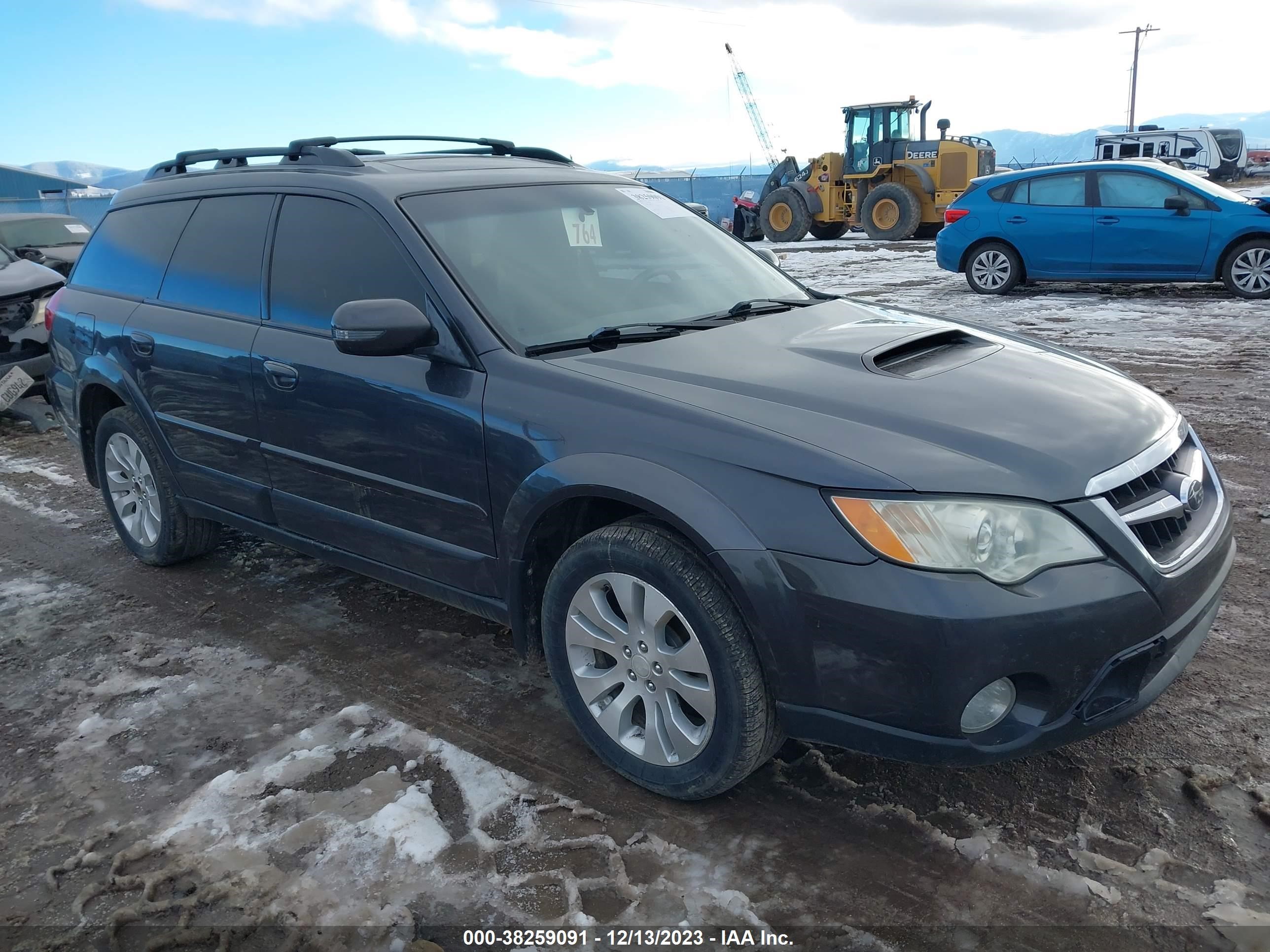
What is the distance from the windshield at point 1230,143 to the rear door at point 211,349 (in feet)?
151

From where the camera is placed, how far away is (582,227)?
3525 millimetres

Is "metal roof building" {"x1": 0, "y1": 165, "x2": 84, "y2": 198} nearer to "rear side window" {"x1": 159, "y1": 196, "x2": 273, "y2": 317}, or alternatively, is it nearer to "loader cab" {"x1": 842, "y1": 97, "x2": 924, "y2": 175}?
"loader cab" {"x1": 842, "y1": 97, "x2": 924, "y2": 175}

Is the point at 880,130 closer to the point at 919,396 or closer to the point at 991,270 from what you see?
the point at 991,270

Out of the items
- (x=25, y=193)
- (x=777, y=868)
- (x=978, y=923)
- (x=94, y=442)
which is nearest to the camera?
(x=978, y=923)

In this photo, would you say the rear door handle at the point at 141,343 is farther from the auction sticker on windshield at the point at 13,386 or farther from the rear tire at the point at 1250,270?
the rear tire at the point at 1250,270

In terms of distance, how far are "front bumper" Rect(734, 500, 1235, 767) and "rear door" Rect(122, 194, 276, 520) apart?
7.58 feet

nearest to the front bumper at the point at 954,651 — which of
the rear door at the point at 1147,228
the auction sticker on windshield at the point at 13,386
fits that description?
the auction sticker on windshield at the point at 13,386

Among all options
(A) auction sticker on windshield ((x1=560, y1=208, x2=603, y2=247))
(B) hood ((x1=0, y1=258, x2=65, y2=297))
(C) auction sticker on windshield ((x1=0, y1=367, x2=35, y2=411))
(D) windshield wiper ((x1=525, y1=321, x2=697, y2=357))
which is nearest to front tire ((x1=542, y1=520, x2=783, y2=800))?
(D) windshield wiper ((x1=525, y1=321, x2=697, y2=357))

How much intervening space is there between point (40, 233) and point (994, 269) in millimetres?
11971

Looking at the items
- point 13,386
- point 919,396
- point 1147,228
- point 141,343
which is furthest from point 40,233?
point 1147,228

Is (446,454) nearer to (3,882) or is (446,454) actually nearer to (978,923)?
(3,882)

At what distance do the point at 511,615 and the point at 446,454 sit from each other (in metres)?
0.53

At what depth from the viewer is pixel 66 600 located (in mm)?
4324

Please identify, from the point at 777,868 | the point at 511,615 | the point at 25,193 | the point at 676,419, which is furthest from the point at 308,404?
the point at 25,193
